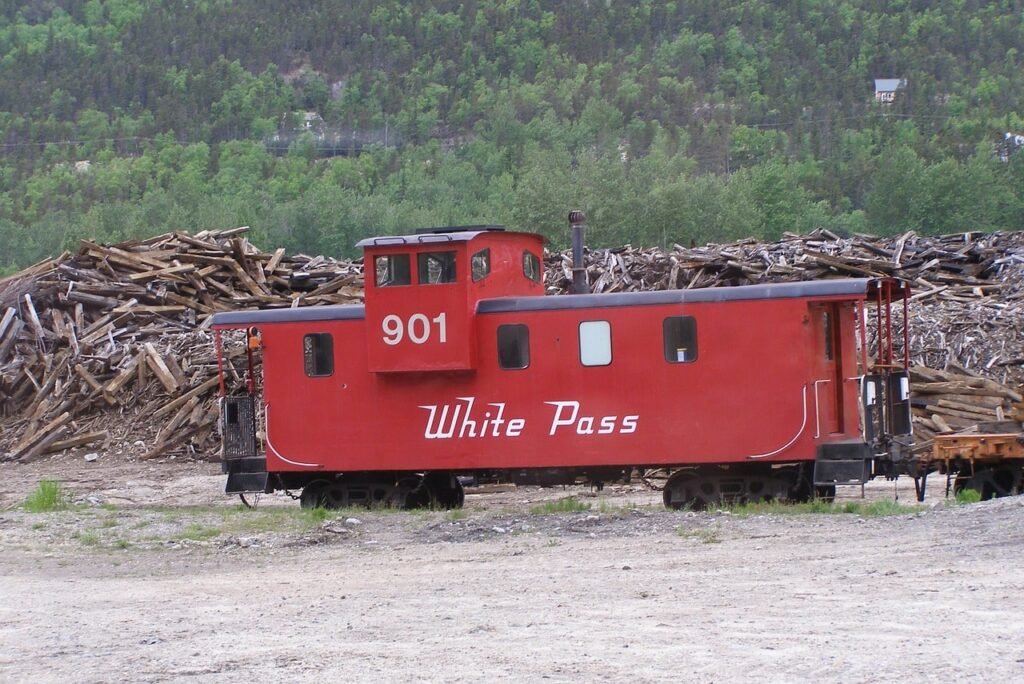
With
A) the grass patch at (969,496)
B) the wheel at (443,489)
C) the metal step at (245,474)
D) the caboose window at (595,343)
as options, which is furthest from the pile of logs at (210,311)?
the wheel at (443,489)

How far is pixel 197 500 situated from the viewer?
2181 centimetres

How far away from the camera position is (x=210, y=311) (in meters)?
30.8

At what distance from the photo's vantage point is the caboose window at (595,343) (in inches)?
683

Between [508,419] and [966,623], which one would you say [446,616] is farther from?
[508,419]

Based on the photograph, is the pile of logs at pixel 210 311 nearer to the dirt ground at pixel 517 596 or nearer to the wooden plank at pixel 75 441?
the wooden plank at pixel 75 441

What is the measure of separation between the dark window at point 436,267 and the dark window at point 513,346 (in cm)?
99

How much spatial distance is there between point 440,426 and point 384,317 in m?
1.60

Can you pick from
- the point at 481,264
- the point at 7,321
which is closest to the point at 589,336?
the point at 481,264

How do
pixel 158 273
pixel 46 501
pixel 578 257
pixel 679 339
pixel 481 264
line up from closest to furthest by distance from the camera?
pixel 679 339, pixel 481 264, pixel 46 501, pixel 578 257, pixel 158 273

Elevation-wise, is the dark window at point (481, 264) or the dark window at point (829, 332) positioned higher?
the dark window at point (481, 264)

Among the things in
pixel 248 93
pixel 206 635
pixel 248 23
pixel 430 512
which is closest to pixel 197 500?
pixel 430 512

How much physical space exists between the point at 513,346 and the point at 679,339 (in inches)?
84.7

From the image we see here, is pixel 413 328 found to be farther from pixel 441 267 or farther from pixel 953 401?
pixel 953 401

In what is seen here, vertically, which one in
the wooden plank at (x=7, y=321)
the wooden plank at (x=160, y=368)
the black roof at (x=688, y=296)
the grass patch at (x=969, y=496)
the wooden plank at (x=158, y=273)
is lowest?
the grass patch at (x=969, y=496)
